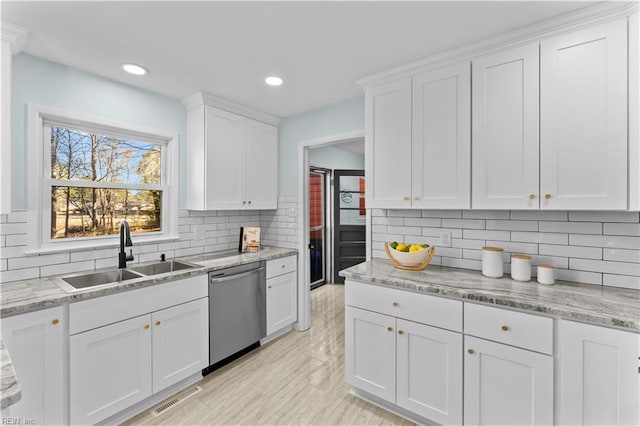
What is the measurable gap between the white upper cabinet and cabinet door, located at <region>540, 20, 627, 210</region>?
2496mm

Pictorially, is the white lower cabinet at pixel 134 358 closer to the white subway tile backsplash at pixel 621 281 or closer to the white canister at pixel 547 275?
the white canister at pixel 547 275

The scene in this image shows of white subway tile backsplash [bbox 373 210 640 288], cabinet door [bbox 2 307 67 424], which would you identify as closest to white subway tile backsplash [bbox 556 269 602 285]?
white subway tile backsplash [bbox 373 210 640 288]

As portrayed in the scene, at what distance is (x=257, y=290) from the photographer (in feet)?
9.37

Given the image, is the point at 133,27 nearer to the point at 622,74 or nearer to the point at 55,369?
the point at 55,369

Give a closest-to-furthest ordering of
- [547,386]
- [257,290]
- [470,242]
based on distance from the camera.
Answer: [547,386] < [470,242] < [257,290]

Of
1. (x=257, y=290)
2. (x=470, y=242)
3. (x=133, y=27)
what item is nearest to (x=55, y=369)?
(x=257, y=290)

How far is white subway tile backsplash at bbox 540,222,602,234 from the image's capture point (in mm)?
1833

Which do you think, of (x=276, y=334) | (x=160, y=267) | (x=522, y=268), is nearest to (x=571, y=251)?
(x=522, y=268)

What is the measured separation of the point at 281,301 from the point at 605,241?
261cm

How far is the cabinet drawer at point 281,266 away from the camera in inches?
118

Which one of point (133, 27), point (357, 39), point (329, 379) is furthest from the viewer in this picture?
point (329, 379)

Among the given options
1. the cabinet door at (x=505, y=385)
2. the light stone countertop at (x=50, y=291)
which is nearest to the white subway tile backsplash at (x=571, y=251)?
the cabinet door at (x=505, y=385)

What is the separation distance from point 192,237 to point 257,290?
2.79 ft

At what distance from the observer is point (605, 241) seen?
5.93ft
